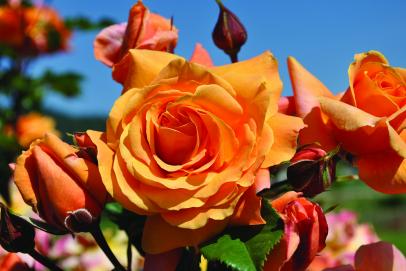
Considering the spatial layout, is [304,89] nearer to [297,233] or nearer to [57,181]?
[297,233]

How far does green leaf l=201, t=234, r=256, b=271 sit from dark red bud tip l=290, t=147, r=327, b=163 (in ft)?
0.35

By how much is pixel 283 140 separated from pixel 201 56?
19 centimetres

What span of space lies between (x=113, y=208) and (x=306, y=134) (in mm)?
314

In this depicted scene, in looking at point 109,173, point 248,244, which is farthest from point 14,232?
point 248,244

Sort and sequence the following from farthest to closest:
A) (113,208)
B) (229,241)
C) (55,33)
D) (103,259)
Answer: (55,33) < (103,259) < (113,208) < (229,241)

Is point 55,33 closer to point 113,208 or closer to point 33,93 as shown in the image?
point 33,93

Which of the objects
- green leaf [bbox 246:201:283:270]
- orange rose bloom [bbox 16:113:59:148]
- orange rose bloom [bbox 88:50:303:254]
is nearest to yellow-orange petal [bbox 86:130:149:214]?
orange rose bloom [bbox 88:50:303:254]

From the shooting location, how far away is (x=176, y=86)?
2.21 ft

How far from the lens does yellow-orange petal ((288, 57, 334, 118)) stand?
763 millimetres

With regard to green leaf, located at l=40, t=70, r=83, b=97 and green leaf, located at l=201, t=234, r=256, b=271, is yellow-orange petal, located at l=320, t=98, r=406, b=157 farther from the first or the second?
green leaf, located at l=40, t=70, r=83, b=97

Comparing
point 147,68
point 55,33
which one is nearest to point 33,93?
point 55,33

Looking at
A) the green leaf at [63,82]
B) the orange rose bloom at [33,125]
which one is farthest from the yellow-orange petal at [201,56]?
the orange rose bloom at [33,125]

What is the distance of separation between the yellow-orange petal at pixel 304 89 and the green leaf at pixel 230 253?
19 cm

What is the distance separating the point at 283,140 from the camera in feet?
2.16
